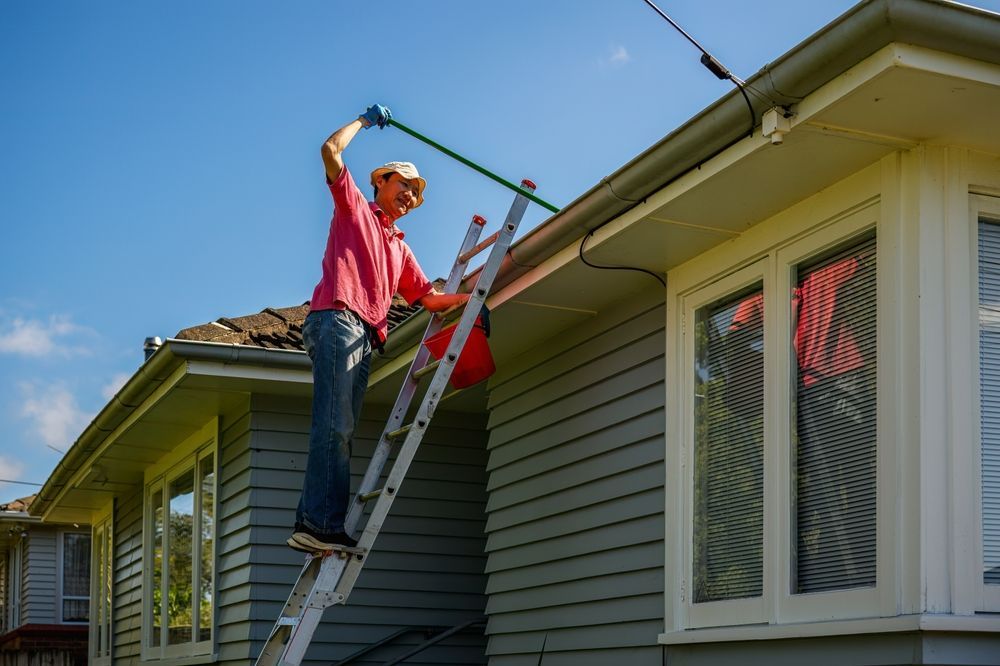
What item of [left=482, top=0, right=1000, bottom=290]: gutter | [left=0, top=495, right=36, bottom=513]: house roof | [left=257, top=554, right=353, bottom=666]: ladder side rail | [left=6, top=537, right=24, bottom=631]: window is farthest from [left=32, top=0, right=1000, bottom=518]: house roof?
[left=6, top=537, right=24, bottom=631]: window

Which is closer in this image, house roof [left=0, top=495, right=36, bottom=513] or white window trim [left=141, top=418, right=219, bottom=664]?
white window trim [left=141, top=418, right=219, bottom=664]

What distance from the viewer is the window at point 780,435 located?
15.1 feet

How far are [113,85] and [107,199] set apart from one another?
1306 millimetres

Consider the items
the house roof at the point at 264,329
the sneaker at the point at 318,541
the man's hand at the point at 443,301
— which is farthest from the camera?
the house roof at the point at 264,329

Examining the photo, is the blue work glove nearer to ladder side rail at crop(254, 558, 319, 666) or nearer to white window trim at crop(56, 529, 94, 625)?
ladder side rail at crop(254, 558, 319, 666)

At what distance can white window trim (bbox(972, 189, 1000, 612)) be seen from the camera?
420 centimetres

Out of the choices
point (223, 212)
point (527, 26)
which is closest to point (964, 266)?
point (527, 26)

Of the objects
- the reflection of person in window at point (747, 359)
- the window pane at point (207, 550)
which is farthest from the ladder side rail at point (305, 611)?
the window pane at point (207, 550)

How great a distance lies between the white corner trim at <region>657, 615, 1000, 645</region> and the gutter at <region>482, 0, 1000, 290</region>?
167 centimetres

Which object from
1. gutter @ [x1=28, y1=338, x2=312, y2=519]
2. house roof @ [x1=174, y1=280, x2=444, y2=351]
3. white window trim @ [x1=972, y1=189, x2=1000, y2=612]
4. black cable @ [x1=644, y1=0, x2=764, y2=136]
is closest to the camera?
white window trim @ [x1=972, y1=189, x2=1000, y2=612]

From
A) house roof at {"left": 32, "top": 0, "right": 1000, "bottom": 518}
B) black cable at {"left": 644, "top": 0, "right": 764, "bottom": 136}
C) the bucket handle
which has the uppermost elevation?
black cable at {"left": 644, "top": 0, "right": 764, "bottom": 136}

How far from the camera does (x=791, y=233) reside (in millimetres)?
5105

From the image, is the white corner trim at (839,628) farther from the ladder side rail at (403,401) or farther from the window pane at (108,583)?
the window pane at (108,583)

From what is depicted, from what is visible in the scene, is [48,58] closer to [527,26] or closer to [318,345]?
[527,26]
